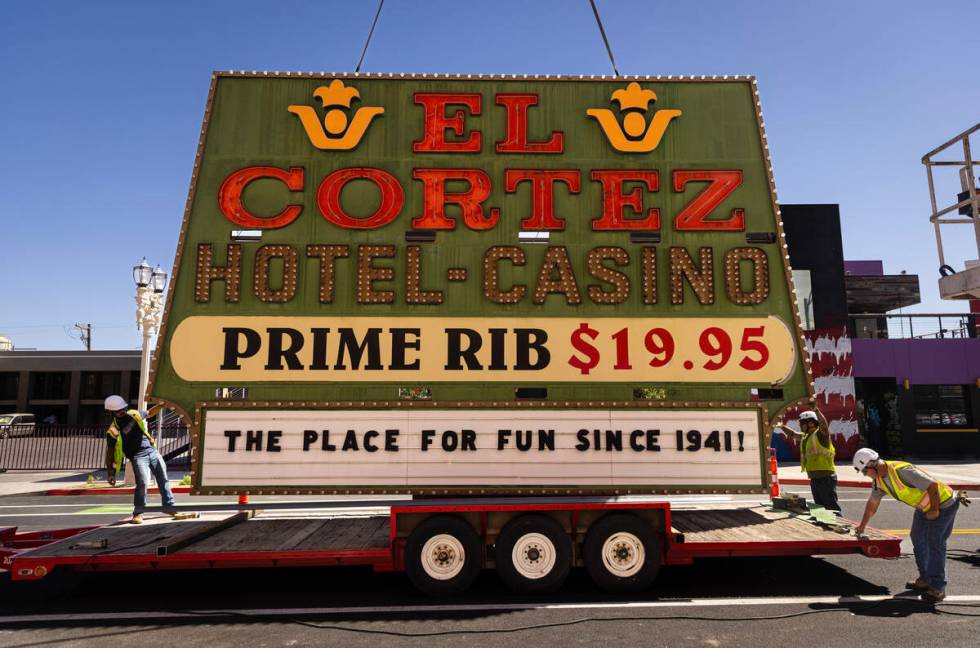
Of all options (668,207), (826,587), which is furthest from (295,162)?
(826,587)

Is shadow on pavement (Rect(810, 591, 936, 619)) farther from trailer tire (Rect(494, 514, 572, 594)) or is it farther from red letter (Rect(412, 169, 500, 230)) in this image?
red letter (Rect(412, 169, 500, 230))

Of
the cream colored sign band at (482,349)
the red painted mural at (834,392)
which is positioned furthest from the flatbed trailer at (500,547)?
the red painted mural at (834,392)

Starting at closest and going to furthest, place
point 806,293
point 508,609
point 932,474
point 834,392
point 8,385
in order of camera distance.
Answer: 1. point 508,609
2. point 932,474
3. point 834,392
4. point 806,293
5. point 8,385

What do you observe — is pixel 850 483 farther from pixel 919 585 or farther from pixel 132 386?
pixel 132 386

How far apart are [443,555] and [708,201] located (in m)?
5.72

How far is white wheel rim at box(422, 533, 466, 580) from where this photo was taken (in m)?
Result: 7.11

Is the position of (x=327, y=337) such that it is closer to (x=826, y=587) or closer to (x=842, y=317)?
(x=826, y=587)

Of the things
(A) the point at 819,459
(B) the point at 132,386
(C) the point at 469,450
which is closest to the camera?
(C) the point at 469,450

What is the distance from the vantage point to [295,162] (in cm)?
809

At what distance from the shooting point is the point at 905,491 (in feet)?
23.6

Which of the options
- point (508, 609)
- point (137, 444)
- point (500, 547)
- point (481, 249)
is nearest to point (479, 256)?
point (481, 249)

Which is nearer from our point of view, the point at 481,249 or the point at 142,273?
the point at 481,249

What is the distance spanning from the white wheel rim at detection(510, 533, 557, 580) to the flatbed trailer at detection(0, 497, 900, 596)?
12 mm

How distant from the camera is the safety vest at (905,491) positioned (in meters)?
7.07
